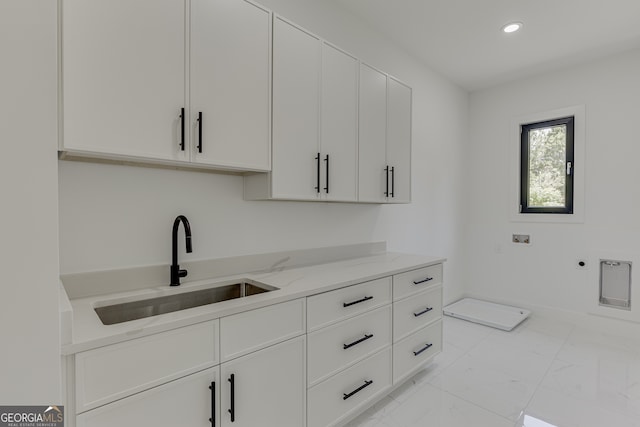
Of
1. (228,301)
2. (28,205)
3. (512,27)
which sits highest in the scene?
(512,27)

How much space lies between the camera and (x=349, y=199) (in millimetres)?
2078

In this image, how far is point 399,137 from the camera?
8.13 feet

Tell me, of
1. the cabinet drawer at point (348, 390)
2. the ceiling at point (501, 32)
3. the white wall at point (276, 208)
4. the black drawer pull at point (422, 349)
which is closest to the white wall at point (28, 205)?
the white wall at point (276, 208)

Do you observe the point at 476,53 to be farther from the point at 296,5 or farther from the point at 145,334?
the point at 145,334

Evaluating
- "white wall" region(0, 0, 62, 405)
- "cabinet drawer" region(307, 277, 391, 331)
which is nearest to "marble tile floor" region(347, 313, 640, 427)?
"cabinet drawer" region(307, 277, 391, 331)

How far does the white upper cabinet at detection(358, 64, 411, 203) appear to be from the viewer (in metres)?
2.18

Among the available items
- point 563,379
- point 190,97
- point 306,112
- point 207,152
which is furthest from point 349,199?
point 563,379

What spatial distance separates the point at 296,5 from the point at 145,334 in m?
2.17

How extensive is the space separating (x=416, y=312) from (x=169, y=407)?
162cm

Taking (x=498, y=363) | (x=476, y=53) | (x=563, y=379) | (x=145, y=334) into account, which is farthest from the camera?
(x=476, y=53)

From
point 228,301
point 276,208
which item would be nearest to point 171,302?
point 228,301

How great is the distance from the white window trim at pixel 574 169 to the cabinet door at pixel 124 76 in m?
3.78

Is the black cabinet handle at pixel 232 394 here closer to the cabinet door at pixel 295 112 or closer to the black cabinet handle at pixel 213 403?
the black cabinet handle at pixel 213 403

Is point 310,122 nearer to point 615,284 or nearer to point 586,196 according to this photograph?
point 586,196
